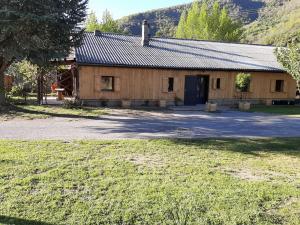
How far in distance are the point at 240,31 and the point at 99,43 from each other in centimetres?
3564

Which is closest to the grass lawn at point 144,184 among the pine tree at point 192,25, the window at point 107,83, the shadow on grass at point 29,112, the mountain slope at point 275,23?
the shadow on grass at point 29,112

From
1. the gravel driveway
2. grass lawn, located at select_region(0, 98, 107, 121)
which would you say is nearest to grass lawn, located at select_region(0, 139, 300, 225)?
the gravel driveway

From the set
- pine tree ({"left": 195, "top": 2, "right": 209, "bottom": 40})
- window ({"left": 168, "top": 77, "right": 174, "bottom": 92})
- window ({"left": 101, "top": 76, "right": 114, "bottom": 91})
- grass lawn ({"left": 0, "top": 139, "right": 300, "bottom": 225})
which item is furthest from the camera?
pine tree ({"left": 195, "top": 2, "right": 209, "bottom": 40})

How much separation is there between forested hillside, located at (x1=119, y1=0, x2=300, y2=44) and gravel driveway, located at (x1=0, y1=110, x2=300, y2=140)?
6349 cm

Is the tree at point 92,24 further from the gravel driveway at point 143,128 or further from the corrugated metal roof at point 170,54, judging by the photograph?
the gravel driveway at point 143,128

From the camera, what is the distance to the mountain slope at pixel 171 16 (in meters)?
90.4

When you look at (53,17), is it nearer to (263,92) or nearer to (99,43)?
(99,43)

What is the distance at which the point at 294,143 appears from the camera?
12.4 meters

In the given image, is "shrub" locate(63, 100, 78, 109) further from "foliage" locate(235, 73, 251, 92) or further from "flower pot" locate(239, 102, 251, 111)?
"foliage" locate(235, 73, 251, 92)

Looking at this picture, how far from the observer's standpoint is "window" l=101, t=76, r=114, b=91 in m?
24.0

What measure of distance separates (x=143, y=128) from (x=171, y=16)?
99.6 metres

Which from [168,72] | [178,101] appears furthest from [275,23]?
[168,72]

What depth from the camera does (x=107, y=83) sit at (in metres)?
24.2

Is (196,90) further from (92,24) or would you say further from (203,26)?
(92,24)
